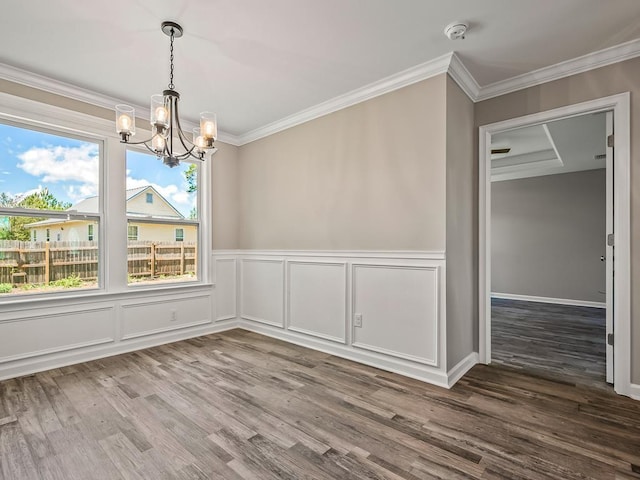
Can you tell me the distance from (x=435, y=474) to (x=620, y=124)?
2827 millimetres

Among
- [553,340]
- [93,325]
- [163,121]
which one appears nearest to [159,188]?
[93,325]

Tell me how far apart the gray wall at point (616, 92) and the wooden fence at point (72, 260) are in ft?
13.3

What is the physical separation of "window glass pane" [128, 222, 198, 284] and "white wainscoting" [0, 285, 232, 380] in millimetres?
216

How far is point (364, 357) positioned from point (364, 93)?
2548 millimetres

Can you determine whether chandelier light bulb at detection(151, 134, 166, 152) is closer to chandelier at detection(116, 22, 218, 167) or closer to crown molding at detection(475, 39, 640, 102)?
chandelier at detection(116, 22, 218, 167)

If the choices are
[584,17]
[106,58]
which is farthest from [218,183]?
[584,17]

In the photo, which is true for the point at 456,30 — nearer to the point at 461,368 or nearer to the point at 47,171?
the point at 461,368

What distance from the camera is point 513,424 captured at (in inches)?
85.0

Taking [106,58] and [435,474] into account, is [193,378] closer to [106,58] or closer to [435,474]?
[435,474]

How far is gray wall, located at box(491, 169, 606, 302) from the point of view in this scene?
6.25 metres

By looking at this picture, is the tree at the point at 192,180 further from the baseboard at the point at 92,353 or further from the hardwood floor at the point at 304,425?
the hardwood floor at the point at 304,425

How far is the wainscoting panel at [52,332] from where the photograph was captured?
9.55 feet

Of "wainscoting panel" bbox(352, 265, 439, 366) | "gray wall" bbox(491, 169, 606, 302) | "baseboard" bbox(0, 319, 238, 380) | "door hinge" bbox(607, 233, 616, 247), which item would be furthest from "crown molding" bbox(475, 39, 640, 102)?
"gray wall" bbox(491, 169, 606, 302)

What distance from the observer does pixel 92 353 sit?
3.35m
